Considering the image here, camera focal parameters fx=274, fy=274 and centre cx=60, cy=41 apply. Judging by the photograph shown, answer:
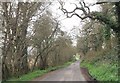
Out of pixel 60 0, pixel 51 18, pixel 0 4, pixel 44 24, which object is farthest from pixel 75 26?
pixel 0 4

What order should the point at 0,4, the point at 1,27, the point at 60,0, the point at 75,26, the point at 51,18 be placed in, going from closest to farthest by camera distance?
the point at 1,27 → the point at 0,4 → the point at 60,0 → the point at 51,18 → the point at 75,26

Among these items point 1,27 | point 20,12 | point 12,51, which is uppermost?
point 20,12

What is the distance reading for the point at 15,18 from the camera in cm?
2548

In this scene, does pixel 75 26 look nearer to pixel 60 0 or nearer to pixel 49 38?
pixel 49 38

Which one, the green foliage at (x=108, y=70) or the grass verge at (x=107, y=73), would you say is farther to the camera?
the green foliage at (x=108, y=70)

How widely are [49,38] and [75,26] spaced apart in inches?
202

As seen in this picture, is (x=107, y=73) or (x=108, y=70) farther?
(x=108, y=70)

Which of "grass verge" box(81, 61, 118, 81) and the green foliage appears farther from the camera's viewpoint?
the green foliage

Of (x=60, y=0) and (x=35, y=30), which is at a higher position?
(x=60, y=0)

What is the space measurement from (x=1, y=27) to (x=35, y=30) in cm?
1025

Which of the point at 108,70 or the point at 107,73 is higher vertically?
the point at 108,70

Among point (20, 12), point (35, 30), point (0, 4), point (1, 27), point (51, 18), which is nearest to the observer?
point (1, 27)

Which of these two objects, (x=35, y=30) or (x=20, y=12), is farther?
(x=35, y=30)

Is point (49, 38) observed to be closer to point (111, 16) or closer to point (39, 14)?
point (39, 14)
